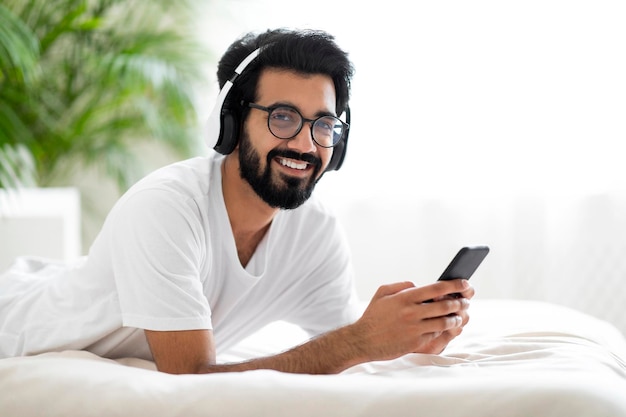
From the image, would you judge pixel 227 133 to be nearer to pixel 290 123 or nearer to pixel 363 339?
pixel 290 123

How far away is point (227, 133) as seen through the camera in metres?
1.51

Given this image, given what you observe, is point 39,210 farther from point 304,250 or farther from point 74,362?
point 74,362

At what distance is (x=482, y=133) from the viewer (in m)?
3.01

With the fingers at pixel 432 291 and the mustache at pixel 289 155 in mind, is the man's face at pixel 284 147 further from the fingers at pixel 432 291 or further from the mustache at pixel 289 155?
the fingers at pixel 432 291

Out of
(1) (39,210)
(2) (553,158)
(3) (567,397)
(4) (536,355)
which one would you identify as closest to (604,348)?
(4) (536,355)

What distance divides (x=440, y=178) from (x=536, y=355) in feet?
6.18

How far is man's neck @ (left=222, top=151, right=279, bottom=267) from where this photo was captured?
153cm

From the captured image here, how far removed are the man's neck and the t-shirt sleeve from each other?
164 mm

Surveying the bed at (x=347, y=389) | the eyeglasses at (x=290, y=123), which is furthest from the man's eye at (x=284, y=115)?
the bed at (x=347, y=389)

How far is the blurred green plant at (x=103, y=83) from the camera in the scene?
300 centimetres

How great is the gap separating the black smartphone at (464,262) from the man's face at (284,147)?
0.38m

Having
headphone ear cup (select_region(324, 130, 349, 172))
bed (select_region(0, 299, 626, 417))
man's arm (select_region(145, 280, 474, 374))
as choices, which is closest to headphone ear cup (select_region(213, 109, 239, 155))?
headphone ear cup (select_region(324, 130, 349, 172))

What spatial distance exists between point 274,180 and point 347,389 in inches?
23.1

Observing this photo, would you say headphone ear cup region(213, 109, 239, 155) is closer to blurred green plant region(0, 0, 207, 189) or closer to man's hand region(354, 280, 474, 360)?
man's hand region(354, 280, 474, 360)
